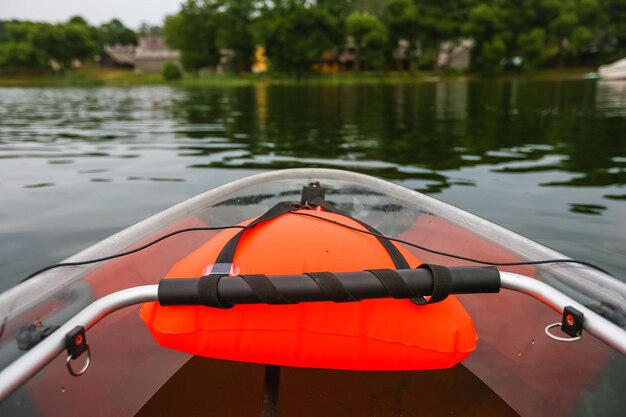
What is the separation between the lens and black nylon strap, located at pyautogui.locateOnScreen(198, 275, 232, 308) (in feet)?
5.03

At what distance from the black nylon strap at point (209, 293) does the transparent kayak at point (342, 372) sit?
674 mm

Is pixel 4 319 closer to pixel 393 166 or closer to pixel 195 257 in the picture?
pixel 195 257

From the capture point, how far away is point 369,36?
51781mm

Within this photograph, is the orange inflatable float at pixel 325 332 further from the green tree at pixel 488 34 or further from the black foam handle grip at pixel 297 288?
the green tree at pixel 488 34

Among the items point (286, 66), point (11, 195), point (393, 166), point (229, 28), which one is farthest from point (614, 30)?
point (11, 195)

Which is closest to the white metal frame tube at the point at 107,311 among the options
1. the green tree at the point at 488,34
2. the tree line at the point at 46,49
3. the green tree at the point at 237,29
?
the green tree at the point at 488,34

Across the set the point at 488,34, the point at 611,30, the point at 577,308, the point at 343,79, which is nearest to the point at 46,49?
the point at 343,79

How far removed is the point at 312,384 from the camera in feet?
7.44

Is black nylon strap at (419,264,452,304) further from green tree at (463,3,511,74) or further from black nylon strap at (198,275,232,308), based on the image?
green tree at (463,3,511,74)

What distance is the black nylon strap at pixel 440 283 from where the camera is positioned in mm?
1553

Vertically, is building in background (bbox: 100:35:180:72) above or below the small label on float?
above

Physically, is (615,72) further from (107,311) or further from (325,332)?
(107,311)

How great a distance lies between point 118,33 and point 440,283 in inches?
5543

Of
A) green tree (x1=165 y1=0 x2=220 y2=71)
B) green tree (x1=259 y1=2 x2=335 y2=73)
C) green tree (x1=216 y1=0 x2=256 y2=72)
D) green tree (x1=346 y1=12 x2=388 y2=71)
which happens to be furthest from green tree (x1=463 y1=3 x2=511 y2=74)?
green tree (x1=165 y1=0 x2=220 y2=71)
